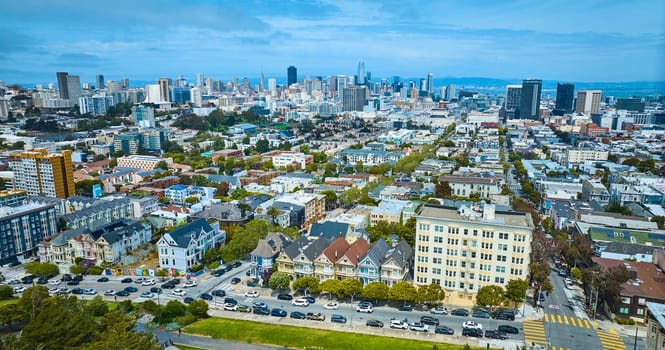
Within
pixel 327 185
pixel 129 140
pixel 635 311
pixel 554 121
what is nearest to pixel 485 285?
pixel 635 311

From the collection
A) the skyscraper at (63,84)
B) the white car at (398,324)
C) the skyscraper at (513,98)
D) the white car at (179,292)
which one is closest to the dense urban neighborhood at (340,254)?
the white car at (398,324)

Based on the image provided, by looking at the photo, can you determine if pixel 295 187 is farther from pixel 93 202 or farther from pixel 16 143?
pixel 16 143

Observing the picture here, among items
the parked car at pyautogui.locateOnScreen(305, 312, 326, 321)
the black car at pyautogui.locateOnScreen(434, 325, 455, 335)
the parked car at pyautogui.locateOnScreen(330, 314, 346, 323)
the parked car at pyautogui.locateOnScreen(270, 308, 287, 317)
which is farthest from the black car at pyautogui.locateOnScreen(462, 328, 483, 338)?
the parked car at pyautogui.locateOnScreen(270, 308, 287, 317)

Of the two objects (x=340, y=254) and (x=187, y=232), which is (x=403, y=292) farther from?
(x=187, y=232)

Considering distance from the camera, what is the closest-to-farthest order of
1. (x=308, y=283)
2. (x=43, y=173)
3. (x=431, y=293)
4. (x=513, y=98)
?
(x=431, y=293) → (x=308, y=283) → (x=43, y=173) → (x=513, y=98)

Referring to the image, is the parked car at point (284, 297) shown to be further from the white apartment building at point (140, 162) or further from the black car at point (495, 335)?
the white apartment building at point (140, 162)

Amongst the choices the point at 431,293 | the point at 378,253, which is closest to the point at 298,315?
the point at 378,253
